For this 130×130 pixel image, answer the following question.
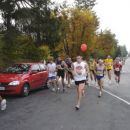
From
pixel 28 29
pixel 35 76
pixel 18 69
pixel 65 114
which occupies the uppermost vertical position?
pixel 28 29

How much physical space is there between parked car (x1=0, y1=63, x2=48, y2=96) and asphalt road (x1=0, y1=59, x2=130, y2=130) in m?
0.46

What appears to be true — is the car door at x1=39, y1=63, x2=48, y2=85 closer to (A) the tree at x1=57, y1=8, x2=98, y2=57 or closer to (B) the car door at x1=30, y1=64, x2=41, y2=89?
(B) the car door at x1=30, y1=64, x2=41, y2=89

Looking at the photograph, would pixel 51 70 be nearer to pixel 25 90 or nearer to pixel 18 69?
pixel 18 69

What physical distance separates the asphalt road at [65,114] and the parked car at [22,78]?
0.46 meters

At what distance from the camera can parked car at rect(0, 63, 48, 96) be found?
53.9 feet

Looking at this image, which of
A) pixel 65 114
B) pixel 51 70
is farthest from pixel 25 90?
pixel 65 114

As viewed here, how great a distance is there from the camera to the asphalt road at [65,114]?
9.96 meters

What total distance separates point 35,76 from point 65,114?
7.01 meters

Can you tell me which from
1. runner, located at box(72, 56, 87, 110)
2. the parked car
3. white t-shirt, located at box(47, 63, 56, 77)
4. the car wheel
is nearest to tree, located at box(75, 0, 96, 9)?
the parked car

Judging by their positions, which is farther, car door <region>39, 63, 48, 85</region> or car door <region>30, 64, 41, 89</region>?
car door <region>39, 63, 48, 85</region>

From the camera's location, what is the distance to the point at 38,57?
107ft

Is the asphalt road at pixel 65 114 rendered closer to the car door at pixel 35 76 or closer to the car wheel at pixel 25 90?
the car wheel at pixel 25 90

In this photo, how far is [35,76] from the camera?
61.2 feet

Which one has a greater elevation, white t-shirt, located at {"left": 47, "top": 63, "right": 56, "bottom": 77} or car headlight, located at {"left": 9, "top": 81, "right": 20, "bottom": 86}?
white t-shirt, located at {"left": 47, "top": 63, "right": 56, "bottom": 77}
